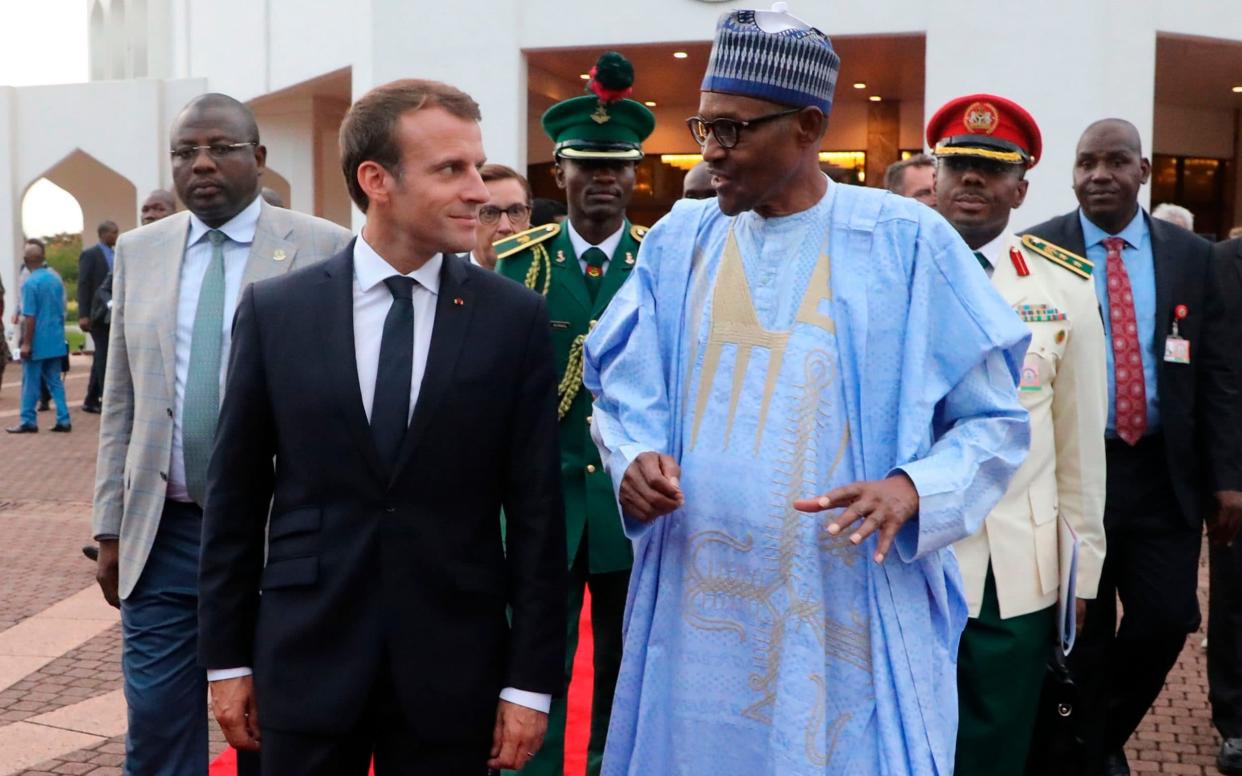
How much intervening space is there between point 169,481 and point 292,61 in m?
17.2

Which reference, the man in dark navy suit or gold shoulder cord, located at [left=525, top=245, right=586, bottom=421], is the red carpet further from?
the man in dark navy suit

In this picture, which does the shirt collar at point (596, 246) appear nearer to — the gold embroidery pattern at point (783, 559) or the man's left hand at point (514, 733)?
the gold embroidery pattern at point (783, 559)

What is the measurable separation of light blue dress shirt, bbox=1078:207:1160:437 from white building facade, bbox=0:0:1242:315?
377 inches

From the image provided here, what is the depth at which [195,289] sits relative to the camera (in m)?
4.12

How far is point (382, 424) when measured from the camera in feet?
9.41

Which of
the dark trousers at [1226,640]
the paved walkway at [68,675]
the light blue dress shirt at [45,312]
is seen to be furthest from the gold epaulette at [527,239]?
the light blue dress shirt at [45,312]

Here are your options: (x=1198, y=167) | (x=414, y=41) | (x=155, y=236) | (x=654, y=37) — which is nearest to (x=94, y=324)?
(x=414, y=41)

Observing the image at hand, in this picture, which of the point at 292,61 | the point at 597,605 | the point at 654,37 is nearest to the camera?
the point at 597,605

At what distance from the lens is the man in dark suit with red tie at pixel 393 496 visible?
9.37ft

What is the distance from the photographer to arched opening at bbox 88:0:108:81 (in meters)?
34.2

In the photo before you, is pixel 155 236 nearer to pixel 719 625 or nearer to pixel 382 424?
pixel 382 424

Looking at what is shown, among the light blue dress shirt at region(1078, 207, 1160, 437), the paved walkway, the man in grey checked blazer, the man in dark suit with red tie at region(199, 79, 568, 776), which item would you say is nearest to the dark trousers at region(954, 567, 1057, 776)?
the light blue dress shirt at region(1078, 207, 1160, 437)

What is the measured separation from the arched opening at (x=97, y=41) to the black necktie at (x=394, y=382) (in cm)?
3420

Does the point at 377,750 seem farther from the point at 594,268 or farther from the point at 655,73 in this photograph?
the point at 655,73
